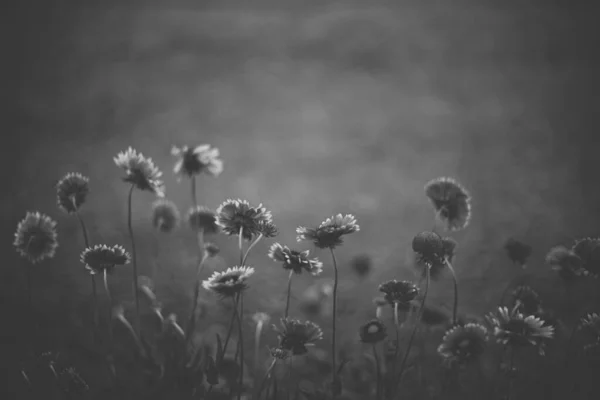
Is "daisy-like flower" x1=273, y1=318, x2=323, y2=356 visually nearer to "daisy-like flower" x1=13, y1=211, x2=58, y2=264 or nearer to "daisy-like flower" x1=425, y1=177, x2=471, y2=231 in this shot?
"daisy-like flower" x1=425, y1=177, x2=471, y2=231

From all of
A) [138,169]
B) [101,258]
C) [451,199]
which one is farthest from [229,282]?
[451,199]

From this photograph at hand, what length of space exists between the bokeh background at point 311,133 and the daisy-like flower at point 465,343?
912 millimetres

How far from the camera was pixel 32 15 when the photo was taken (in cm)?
726

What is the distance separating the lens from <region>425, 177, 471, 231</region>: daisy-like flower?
1.72 metres

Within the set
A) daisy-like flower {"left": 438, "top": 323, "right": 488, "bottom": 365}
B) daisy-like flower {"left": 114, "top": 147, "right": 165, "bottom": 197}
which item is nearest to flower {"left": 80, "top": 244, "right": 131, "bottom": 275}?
daisy-like flower {"left": 114, "top": 147, "right": 165, "bottom": 197}

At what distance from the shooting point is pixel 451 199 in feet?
5.66

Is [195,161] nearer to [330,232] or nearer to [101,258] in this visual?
[101,258]

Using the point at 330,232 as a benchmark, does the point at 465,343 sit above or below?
below

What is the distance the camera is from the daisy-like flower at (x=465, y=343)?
1368mm

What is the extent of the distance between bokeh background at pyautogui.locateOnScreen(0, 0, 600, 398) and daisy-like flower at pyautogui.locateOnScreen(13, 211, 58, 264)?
0.33 m

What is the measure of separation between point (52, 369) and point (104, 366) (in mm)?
278

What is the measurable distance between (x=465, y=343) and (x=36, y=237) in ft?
4.32

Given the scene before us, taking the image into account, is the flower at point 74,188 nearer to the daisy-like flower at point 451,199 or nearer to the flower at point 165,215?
the flower at point 165,215

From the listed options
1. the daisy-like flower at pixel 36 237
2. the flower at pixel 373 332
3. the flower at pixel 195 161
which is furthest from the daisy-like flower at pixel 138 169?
the flower at pixel 373 332
